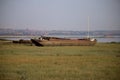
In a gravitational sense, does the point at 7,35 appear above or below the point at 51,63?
above

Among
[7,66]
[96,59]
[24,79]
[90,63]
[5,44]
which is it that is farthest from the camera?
[5,44]

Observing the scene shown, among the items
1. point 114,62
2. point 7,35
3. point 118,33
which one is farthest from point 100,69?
point 7,35

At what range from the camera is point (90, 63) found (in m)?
5.30

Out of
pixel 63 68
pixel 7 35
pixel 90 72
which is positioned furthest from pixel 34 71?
pixel 7 35

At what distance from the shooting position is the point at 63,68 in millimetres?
4871

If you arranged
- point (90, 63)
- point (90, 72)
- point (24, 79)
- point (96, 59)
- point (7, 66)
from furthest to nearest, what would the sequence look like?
point (96, 59) → point (90, 63) → point (7, 66) → point (90, 72) → point (24, 79)

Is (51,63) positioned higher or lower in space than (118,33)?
lower

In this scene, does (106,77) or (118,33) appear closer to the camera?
(106,77)

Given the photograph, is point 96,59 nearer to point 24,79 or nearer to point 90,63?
point 90,63

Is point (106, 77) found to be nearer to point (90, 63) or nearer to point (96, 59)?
point (90, 63)

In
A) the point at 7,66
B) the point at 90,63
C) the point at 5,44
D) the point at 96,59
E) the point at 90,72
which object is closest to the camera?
the point at 90,72

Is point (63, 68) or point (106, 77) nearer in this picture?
point (106, 77)

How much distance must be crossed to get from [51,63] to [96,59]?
868 millimetres

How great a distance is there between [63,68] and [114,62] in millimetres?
944
